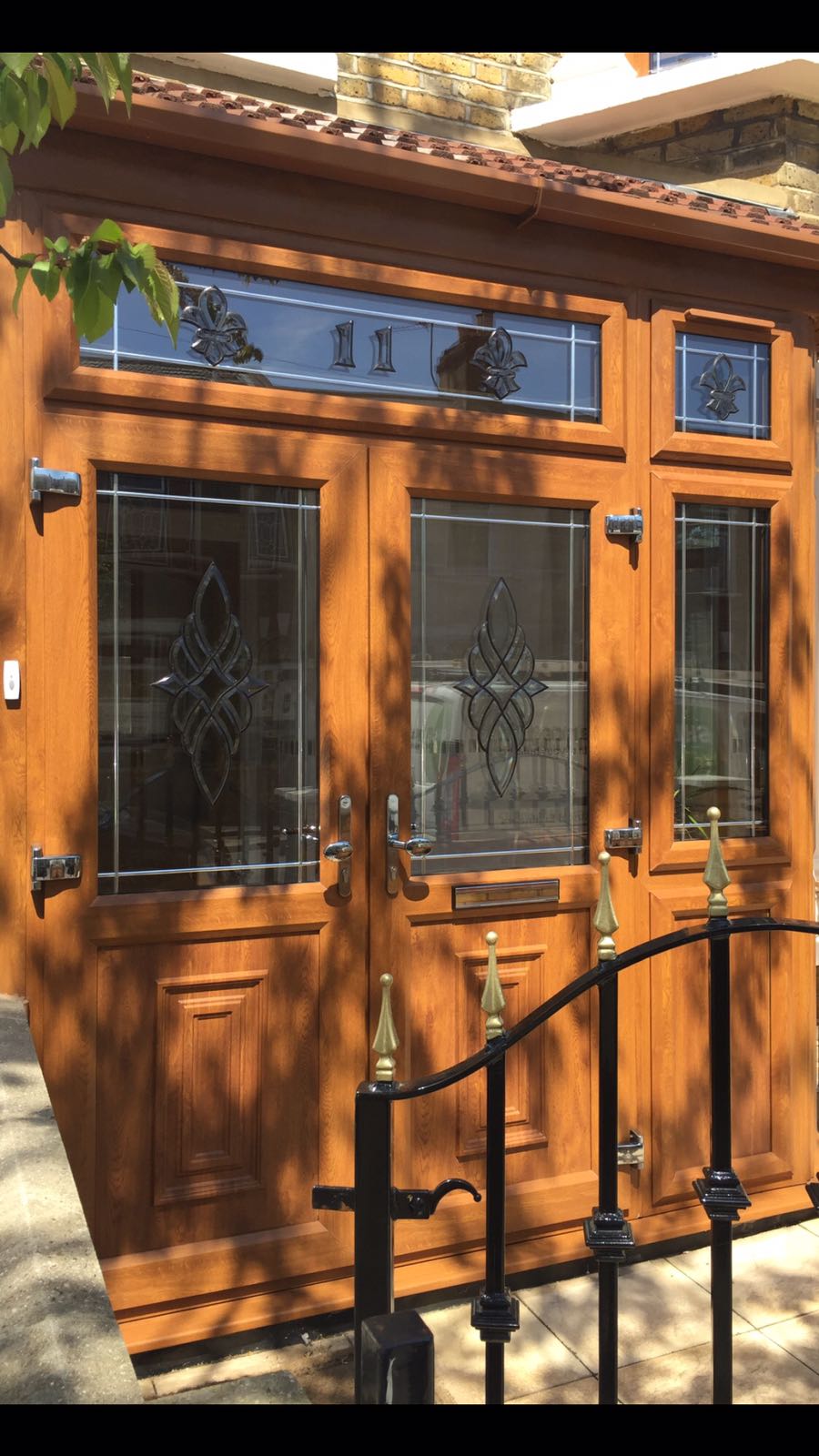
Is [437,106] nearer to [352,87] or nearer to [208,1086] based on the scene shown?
[352,87]

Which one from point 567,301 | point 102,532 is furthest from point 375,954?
point 567,301

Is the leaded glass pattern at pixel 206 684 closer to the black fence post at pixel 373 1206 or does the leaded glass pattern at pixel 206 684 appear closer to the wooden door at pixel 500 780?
the wooden door at pixel 500 780

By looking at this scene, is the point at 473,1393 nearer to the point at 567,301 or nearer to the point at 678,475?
the point at 678,475

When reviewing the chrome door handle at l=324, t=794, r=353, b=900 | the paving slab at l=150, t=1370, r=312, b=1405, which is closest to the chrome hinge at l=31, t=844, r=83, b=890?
the chrome door handle at l=324, t=794, r=353, b=900

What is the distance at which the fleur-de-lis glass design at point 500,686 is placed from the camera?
3.56 metres

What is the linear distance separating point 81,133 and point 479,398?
131 cm

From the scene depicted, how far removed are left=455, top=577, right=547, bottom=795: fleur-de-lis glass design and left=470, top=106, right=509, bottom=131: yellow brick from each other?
2.18m

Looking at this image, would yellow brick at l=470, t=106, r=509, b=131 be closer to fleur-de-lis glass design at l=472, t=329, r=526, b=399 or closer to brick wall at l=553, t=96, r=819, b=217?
brick wall at l=553, t=96, r=819, b=217

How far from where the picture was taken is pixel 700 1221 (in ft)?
12.4

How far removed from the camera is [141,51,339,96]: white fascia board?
400 centimetres

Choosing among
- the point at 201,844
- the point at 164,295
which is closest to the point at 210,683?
the point at 201,844

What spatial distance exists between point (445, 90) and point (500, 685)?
8.24 feet

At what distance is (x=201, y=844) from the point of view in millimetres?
3178

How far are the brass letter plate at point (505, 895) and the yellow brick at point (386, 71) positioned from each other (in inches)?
121
